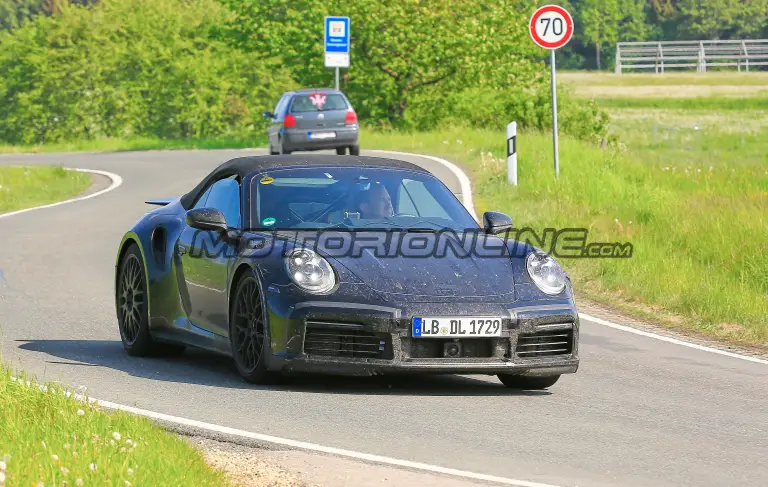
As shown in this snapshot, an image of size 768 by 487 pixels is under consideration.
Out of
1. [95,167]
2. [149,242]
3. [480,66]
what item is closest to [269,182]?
[149,242]

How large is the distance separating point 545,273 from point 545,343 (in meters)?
0.43

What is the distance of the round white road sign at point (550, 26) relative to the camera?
2289cm

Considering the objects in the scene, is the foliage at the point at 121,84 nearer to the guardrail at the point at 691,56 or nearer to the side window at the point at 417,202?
the guardrail at the point at 691,56

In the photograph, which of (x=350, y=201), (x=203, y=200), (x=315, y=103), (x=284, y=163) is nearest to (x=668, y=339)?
(x=350, y=201)

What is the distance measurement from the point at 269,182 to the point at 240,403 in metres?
1.94

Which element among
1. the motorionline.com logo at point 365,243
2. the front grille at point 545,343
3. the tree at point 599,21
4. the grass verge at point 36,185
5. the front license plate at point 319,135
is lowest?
the grass verge at point 36,185

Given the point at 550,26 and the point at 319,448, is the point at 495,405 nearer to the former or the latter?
the point at 319,448

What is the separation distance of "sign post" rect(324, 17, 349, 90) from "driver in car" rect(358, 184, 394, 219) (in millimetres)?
29422

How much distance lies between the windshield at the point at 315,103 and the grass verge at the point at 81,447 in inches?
1033

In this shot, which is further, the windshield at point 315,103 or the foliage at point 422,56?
the foliage at point 422,56

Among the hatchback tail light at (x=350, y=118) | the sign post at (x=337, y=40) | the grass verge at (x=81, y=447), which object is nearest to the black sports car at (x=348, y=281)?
the grass verge at (x=81, y=447)

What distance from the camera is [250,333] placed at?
30.3ft

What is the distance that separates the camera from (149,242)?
35.3 feet

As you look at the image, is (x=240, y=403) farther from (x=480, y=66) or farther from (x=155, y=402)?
(x=480, y=66)
